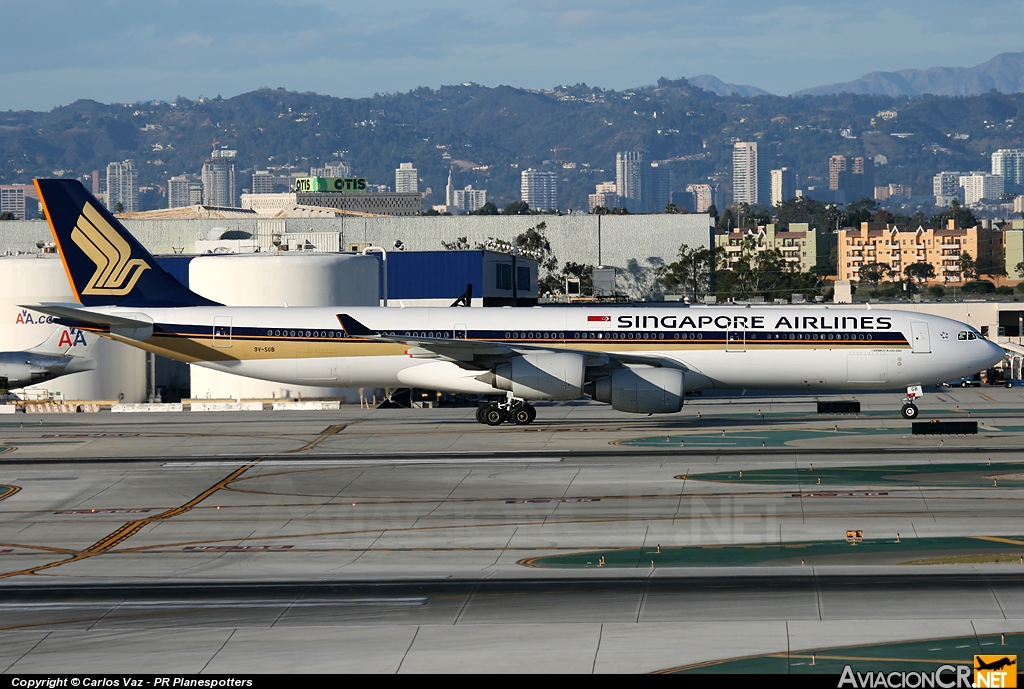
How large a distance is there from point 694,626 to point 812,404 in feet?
123

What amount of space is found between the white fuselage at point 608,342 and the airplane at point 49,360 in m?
14.7

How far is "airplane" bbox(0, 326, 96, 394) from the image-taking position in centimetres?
5641

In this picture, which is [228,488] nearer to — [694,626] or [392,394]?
[694,626]

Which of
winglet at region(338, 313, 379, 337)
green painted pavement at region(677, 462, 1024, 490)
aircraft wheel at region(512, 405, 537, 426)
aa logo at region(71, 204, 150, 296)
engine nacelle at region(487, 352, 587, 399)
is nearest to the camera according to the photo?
green painted pavement at region(677, 462, 1024, 490)

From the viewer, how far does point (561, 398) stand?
4166 cm

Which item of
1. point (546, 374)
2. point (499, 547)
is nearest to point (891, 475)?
point (499, 547)

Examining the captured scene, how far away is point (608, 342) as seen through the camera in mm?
42844

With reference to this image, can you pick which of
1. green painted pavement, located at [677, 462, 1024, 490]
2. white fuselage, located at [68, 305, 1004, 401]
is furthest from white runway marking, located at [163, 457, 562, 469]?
white fuselage, located at [68, 305, 1004, 401]

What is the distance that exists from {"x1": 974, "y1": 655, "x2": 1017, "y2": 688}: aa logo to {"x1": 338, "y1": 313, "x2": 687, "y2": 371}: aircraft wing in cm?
2674

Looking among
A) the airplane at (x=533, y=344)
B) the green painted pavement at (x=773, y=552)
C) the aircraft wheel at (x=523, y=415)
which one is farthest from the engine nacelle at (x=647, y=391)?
the green painted pavement at (x=773, y=552)

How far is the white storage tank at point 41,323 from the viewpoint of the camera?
60.8 meters

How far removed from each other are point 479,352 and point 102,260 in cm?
1578

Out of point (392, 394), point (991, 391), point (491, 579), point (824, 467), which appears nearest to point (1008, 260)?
point (991, 391)

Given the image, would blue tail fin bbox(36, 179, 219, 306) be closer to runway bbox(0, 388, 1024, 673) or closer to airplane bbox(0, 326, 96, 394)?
runway bbox(0, 388, 1024, 673)
